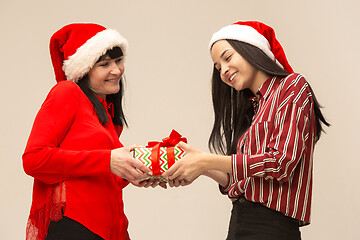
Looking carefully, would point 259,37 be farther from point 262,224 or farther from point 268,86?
point 262,224

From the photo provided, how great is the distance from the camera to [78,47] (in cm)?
200

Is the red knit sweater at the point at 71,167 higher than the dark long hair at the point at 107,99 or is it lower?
lower

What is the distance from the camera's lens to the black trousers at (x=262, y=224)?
1646 millimetres

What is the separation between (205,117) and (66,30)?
1.65 metres

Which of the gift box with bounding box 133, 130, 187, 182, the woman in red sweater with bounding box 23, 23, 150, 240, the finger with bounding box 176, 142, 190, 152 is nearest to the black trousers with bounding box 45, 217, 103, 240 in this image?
Result: the woman in red sweater with bounding box 23, 23, 150, 240

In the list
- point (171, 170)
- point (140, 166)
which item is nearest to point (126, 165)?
point (140, 166)

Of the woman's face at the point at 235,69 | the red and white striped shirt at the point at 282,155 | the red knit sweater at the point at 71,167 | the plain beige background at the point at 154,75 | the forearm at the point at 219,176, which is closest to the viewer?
the red and white striped shirt at the point at 282,155

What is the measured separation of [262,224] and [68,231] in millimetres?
700

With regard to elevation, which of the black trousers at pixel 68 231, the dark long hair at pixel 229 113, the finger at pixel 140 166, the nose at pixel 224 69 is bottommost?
the black trousers at pixel 68 231

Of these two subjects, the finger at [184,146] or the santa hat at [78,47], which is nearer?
the finger at [184,146]

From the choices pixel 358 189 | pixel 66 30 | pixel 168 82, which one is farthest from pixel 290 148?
pixel 168 82

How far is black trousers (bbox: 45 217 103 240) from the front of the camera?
176cm

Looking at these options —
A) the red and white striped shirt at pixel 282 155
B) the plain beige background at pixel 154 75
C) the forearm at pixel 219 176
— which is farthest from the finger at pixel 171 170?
the plain beige background at pixel 154 75

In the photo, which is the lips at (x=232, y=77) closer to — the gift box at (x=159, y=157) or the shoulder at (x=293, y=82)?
the shoulder at (x=293, y=82)
